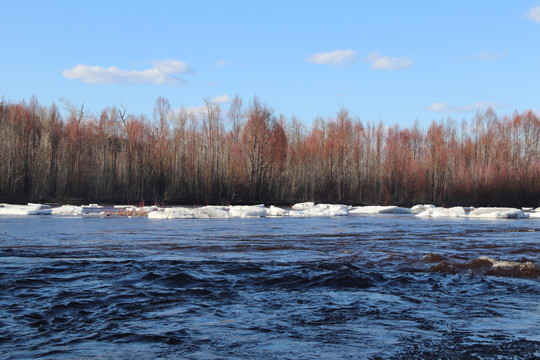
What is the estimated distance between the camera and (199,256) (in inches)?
348

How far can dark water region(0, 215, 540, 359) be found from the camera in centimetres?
371

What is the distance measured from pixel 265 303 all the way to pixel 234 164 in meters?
38.9

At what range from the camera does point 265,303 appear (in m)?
5.22

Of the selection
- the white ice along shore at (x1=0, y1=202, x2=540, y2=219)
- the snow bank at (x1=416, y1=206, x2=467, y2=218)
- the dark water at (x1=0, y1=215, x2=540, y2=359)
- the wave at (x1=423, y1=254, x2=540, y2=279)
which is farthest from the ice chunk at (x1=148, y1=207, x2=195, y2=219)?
the wave at (x1=423, y1=254, x2=540, y2=279)

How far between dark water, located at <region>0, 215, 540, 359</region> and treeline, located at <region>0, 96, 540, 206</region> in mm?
30014

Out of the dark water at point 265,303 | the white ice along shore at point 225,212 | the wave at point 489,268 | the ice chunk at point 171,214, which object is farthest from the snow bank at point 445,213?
the wave at point 489,268

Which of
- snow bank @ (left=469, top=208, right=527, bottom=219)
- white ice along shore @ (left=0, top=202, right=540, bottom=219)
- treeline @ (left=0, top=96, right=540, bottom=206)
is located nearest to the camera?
white ice along shore @ (left=0, top=202, right=540, bottom=219)

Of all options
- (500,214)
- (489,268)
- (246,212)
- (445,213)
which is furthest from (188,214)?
(489,268)

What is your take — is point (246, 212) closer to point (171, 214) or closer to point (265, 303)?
point (171, 214)

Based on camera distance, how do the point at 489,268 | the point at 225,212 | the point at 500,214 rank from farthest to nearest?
the point at 500,214
the point at 225,212
the point at 489,268

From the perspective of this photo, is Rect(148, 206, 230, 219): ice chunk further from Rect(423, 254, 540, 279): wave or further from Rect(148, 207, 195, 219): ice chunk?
Rect(423, 254, 540, 279): wave

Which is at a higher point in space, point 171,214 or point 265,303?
point 171,214

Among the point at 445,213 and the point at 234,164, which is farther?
the point at 234,164

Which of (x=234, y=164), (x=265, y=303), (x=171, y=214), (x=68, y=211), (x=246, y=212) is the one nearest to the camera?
(x=265, y=303)
